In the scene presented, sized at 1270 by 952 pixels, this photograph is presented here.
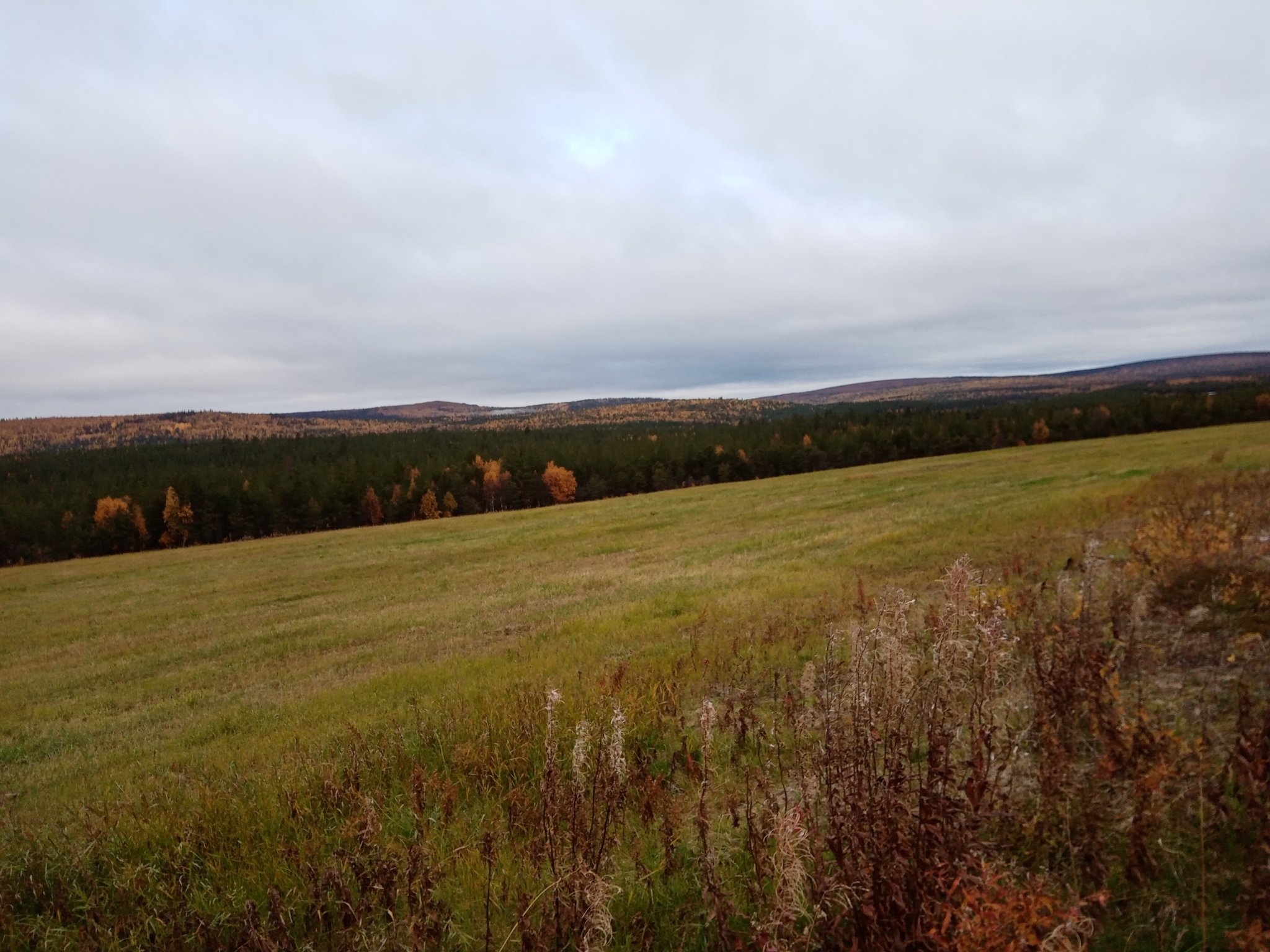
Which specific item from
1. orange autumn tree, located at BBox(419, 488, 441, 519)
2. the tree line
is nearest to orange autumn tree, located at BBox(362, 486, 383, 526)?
the tree line

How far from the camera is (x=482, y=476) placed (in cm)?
7975

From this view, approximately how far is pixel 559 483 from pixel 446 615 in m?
64.2

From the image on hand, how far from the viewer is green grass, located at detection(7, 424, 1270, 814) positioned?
9.03 m

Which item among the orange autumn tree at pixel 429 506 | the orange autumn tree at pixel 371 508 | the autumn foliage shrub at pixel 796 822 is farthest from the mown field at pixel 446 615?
the orange autumn tree at pixel 429 506

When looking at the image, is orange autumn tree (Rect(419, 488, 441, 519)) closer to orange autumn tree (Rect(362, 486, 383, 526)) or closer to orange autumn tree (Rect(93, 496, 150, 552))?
orange autumn tree (Rect(362, 486, 383, 526))

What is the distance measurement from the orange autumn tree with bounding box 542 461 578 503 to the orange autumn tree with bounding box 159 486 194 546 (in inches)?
1517

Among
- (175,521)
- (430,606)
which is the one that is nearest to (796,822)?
(430,606)

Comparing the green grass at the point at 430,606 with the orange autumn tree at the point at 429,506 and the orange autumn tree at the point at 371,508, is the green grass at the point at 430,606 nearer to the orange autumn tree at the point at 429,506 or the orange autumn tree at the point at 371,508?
the orange autumn tree at the point at 371,508

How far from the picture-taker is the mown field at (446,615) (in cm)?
807

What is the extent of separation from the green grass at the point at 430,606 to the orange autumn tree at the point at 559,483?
43566 millimetres

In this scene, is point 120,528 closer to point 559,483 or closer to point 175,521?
point 175,521

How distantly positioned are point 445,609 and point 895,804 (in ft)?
48.5

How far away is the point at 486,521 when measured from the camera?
43.6 meters

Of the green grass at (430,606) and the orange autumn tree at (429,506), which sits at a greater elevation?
the green grass at (430,606)
